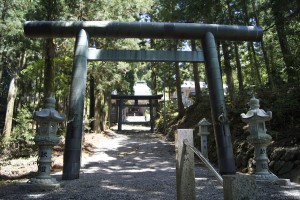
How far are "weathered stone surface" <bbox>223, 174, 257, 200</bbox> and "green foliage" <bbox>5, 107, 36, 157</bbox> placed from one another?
11.4 m

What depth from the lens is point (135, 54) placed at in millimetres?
7172

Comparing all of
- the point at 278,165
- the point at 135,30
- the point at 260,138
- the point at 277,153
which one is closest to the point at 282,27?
the point at 277,153

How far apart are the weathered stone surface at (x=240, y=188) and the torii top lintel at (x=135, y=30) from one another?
18.0 feet

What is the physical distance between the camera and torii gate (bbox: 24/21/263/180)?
6.41 meters

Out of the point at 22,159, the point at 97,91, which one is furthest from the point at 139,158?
the point at 97,91

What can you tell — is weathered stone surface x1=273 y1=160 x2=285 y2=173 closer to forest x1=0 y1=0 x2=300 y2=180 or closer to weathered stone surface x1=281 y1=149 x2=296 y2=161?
weathered stone surface x1=281 y1=149 x2=296 y2=161

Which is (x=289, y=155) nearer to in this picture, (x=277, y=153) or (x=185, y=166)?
(x=277, y=153)

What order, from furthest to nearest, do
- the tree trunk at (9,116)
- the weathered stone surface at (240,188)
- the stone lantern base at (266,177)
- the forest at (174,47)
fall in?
the tree trunk at (9,116) < the forest at (174,47) < the stone lantern base at (266,177) < the weathered stone surface at (240,188)

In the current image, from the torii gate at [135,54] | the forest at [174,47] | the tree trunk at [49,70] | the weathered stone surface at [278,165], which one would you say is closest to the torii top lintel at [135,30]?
the torii gate at [135,54]

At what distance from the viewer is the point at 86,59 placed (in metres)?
6.89

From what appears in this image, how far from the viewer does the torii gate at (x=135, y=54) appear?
21.0 ft

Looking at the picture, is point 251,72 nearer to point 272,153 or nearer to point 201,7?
point 201,7

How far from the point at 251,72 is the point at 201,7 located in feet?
30.2

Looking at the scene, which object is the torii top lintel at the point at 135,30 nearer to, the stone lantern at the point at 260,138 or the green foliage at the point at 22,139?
the stone lantern at the point at 260,138
